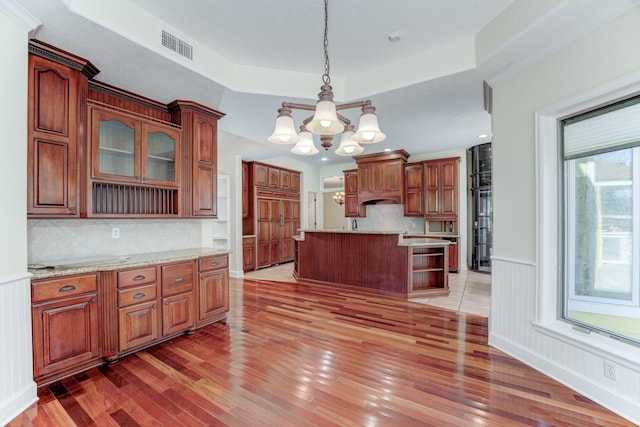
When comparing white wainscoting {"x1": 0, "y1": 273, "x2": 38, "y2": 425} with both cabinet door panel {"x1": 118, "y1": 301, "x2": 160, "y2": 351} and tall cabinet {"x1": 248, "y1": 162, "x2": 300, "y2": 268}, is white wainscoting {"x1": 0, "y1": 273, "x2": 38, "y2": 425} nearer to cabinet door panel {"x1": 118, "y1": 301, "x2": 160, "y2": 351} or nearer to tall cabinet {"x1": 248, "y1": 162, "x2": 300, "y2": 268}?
cabinet door panel {"x1": 118, "y1": 301, "x2": 160, "y2": 351}

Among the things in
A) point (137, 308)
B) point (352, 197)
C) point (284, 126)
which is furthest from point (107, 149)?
point (352, 197)

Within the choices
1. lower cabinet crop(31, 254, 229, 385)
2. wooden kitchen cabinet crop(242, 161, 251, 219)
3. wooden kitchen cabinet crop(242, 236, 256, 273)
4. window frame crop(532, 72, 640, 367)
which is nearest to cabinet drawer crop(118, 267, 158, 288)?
lower cabinet crop(31, 254, 229, 385)

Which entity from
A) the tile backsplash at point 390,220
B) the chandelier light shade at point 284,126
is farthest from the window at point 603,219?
the tile backsplash at point 390,220

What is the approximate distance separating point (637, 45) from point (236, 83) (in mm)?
3229

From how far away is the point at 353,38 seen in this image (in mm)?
2713

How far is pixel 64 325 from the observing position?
2.22 meters

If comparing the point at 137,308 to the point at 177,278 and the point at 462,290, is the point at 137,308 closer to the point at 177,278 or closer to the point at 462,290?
the point at 177,278

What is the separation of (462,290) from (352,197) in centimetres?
337

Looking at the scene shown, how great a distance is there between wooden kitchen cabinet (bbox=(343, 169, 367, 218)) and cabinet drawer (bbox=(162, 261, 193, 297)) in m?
4.74

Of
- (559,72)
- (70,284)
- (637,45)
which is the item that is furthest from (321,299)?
(637,45)

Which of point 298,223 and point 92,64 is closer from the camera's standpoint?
point 92,64

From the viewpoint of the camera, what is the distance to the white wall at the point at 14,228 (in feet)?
6.07

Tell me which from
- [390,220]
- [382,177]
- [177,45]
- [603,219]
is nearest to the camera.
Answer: [603,219]

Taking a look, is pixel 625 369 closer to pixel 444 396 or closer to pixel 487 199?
pixel 444 396
